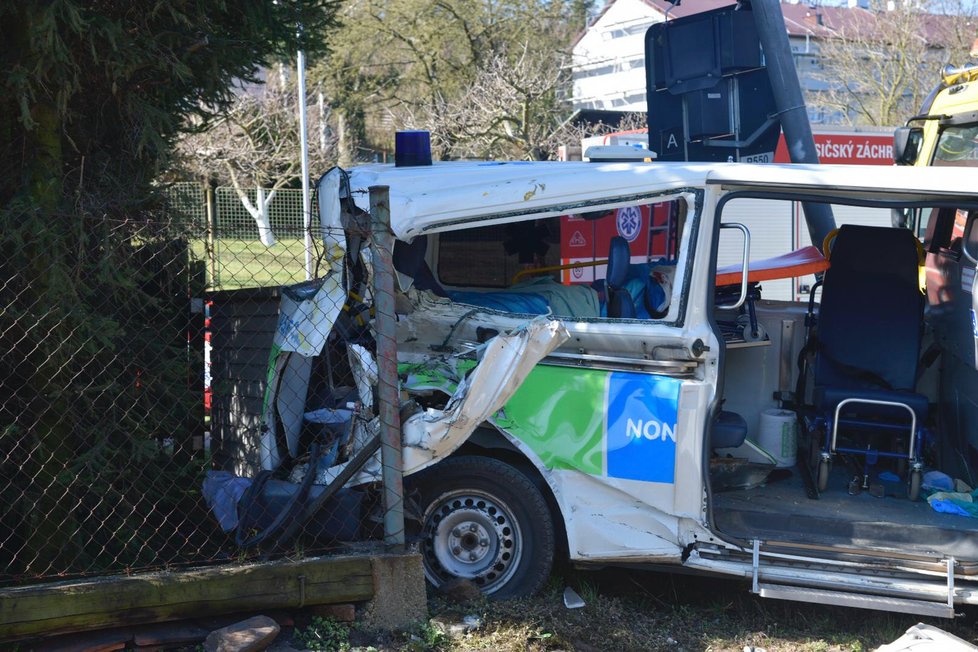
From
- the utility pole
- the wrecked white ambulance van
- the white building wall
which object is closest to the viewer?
the wrecked white ambulance van

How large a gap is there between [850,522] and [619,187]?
193 centimetres

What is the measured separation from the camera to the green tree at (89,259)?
4465mm

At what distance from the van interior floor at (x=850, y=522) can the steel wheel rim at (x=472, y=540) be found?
0.99 m

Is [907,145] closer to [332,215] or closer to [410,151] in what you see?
[410,151]

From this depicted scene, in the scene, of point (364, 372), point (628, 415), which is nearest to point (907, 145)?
point (628, 415)

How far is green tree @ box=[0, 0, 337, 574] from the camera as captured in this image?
14.6 ft

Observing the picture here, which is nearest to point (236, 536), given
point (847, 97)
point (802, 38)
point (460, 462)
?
point (460, 462)

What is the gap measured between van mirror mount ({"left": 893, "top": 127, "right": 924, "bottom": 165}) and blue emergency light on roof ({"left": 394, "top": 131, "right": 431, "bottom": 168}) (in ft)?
14.0

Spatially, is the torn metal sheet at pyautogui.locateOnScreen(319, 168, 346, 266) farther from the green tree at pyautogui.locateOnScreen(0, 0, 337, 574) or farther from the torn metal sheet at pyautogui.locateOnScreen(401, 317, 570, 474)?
the torn metal sheet at pyautogui.locateOnScreen(401, 317, 570, 474)

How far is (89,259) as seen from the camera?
15.4ft

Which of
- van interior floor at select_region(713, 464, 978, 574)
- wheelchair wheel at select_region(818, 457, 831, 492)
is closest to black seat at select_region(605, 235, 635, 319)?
van interior floor at select_region(713, 464, 978, 574)

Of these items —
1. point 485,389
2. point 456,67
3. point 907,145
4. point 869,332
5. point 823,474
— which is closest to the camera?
point 485,389

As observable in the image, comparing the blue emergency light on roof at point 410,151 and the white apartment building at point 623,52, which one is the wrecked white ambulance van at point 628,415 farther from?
the white apartment building at point 623,52

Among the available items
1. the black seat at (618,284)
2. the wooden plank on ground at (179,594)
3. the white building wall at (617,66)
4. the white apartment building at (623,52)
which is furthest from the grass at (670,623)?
the white building wall at (617,66)
